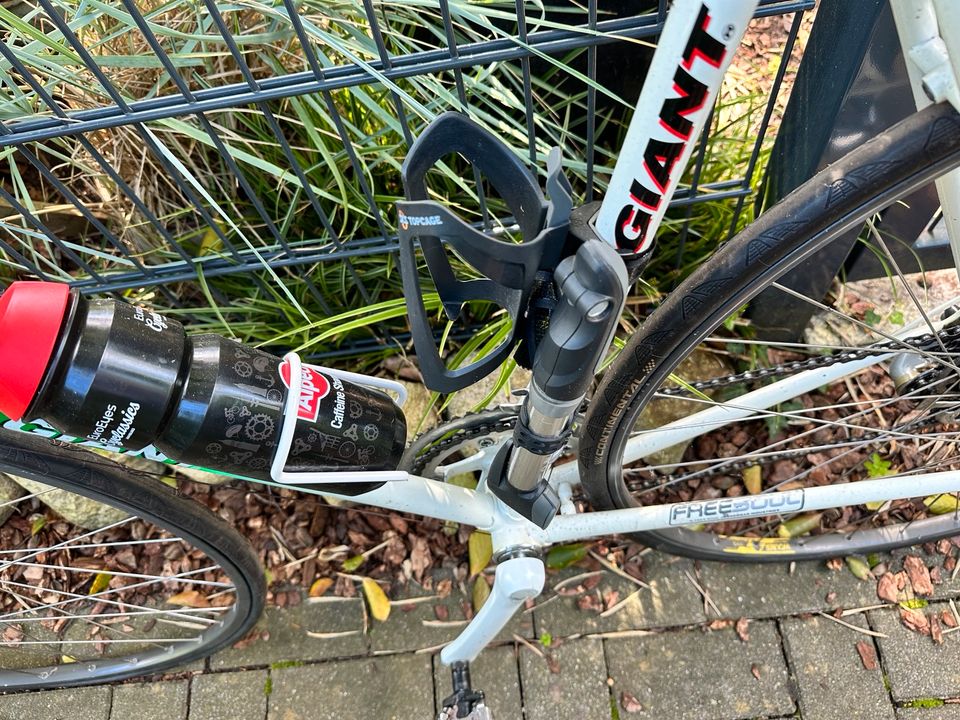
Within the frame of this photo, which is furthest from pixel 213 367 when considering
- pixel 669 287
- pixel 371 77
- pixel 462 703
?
pixel 669 287

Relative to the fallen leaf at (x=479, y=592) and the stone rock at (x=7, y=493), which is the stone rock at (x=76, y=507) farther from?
the fallen leaf at (x=479, y=592)

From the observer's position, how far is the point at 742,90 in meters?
2.21

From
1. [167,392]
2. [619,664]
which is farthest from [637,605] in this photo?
[167,392]

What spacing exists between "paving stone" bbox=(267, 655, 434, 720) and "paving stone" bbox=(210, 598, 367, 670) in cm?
3

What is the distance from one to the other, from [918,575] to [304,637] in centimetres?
157

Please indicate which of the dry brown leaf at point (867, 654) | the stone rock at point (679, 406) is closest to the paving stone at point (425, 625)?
the stone rock at point (679, 406)

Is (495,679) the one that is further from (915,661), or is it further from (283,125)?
(283,125)

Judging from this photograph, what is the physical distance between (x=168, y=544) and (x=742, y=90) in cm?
205

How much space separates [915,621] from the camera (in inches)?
74.3

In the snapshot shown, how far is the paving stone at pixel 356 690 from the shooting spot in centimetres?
186

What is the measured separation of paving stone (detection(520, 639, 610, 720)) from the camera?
6.03 feet

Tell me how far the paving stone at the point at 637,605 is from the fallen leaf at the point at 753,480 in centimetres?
26

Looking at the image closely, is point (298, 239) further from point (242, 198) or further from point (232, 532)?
point (232, 532)

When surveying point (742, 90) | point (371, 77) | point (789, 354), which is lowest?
point (789, 354)
